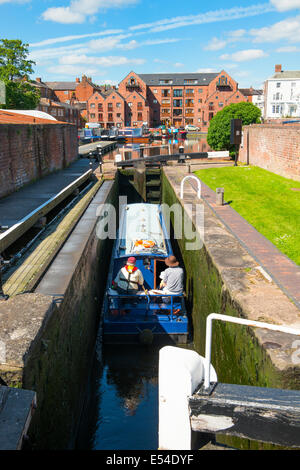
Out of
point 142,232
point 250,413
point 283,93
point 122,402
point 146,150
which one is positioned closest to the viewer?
point 250,413

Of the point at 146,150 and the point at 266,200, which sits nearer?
the point at 266,200

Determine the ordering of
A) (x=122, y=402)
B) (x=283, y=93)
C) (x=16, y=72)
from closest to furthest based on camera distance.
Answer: (x=122, y=402), (x=16, y=72), (x=283, y=93)

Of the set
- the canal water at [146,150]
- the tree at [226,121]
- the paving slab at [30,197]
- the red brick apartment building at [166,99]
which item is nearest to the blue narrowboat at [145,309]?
the paving slab at [30,197]

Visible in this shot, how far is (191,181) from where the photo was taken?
64.1 feet

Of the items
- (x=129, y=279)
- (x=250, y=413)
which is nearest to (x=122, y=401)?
(x=129, y=279)

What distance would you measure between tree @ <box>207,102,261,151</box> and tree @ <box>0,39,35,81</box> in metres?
23.4

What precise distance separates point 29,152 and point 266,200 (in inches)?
401

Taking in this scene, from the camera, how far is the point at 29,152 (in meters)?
16.4

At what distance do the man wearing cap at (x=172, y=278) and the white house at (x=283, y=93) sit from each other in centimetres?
7447

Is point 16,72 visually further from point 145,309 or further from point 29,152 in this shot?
point 145,309

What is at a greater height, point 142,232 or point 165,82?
point 165,82

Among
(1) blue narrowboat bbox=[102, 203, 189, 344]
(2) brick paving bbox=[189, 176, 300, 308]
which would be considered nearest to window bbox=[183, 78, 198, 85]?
(2) brick paving bbox=[189, 176, 300, 308]

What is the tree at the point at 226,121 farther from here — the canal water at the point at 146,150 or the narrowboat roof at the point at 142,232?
the narrowboat roof at the point at 142,232

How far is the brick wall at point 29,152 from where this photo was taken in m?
13.6
